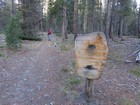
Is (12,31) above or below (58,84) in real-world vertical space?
above

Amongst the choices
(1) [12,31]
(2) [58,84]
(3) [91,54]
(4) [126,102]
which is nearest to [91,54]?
(3) [91,54]

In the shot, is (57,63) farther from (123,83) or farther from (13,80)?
(123,83)

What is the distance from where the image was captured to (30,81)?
774 cm

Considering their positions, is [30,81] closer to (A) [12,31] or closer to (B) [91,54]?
(B) [91,54]

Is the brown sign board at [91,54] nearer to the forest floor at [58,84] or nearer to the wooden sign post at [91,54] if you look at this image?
the wooden sign post at [91,54]

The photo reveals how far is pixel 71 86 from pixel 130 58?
19.7ft

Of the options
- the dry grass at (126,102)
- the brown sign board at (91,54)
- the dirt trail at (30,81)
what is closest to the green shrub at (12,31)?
the dirt trail at (30,81)

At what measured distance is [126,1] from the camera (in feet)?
87.7

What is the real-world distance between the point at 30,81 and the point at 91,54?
3.30 metres

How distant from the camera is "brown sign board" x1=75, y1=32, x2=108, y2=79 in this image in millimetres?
5543

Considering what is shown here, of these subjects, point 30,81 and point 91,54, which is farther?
point 30,81

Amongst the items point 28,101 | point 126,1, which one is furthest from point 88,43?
point 126,1

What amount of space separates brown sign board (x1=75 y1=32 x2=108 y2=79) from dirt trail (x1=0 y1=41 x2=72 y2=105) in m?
1.45

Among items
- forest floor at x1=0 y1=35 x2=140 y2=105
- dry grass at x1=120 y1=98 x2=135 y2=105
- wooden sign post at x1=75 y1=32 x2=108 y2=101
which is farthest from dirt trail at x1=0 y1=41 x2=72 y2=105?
dry grass at x1=120 y1=98 x2=135 y2=105
